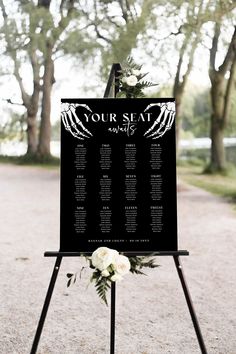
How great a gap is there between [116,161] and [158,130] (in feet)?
0.77

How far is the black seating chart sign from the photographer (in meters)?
2.49

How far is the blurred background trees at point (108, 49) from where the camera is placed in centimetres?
1414

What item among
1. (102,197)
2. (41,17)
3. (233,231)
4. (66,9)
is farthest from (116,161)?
(66,9)

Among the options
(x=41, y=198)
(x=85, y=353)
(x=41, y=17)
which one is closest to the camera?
(x=85, y=353)

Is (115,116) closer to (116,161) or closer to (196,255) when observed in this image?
(116,161)

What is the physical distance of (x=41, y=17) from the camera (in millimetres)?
15617

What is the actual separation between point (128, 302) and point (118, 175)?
181 cm

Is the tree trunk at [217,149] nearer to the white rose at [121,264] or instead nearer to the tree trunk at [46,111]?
the tree trunk at [46,111]

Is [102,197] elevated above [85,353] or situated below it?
above

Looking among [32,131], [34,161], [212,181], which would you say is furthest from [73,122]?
[32,131]

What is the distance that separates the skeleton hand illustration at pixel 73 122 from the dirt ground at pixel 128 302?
52.2 inches

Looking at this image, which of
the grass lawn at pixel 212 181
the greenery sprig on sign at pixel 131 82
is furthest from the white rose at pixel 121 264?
the grass lawn at pixel 212 181

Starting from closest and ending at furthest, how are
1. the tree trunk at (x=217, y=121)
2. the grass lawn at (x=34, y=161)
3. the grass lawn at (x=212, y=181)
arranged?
the grass lawn at (x=212, y=181) < the tree trunk at (x=217, y=121) < the grass lawn at (x=34, y=161)

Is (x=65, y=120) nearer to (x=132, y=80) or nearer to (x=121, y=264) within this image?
(x=132, y=80)
